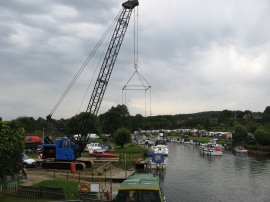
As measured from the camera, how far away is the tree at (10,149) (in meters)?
27.1

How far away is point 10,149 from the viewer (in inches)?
1090

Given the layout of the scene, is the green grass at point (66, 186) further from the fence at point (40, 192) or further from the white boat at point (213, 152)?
the white boat at point (213, 152)

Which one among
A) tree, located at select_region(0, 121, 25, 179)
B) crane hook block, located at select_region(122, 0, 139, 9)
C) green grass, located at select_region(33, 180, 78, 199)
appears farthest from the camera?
crane hook block, located at select_region(122, 0, 139, 9)

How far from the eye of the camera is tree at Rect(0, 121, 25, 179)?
2708 centimetres

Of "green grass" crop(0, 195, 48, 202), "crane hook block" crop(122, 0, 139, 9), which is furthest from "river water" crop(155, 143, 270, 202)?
"crane hook block" crop(122, 0, 139, 9)

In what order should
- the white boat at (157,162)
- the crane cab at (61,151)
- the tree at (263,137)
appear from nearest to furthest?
1. the crane cab at (61,151)
2. the white boat at (157,162)
3. the tree at (263,137)

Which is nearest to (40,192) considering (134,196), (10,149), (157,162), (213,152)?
(10,149)

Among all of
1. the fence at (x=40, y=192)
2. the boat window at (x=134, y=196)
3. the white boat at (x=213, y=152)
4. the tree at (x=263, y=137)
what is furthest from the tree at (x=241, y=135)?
the boat window at (x=134, y=196)

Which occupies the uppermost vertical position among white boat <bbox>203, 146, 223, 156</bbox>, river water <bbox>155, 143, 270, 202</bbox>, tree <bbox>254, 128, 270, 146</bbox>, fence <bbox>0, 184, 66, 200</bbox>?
tree <bbox>254, 128, 270, 146</bbox>

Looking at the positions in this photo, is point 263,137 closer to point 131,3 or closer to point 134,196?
point 131,3

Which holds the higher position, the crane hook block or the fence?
the crane hook block

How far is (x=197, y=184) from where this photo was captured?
49.5 m

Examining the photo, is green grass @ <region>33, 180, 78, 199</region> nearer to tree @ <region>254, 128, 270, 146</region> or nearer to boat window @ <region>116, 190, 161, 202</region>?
boat window @ <region>116, 190, 161, 202</region>

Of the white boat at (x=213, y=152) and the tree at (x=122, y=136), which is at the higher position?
the tree at (x=122, y=136)
